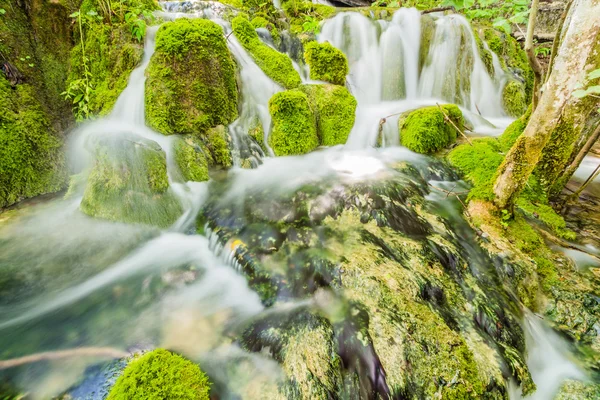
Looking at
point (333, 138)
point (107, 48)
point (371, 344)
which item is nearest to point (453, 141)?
point (333, 138)

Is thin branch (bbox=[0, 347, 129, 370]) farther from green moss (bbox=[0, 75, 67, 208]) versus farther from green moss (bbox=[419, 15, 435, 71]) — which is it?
green moss (bbox=[419, 15, 435, 71])

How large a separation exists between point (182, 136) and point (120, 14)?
2.84 metres

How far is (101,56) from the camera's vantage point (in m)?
4.83

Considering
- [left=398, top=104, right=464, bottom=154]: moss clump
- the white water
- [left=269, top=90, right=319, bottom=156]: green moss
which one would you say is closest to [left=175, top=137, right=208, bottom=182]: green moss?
[left=269, top=90, right=319, bottom=156]: green moss

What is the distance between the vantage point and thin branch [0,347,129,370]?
2111 mm

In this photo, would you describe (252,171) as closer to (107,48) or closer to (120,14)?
(107,48)

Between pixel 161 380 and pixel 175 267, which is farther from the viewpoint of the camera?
pixel 175 267

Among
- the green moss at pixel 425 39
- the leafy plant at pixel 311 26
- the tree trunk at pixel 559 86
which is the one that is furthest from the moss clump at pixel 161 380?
the green moss at pixel 425 39

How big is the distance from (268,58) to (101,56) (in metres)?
3.29

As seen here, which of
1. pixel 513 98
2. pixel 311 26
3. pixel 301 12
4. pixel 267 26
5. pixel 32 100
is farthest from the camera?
pixel 301 12

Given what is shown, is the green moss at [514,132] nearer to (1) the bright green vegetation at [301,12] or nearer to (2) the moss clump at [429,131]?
(2) the moss clump at [429,131]

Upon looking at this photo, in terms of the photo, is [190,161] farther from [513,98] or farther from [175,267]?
[513,98]

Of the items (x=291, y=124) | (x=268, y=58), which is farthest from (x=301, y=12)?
(x=291, y=124)

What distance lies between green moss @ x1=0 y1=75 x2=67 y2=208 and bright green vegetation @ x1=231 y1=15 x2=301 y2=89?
4176mm
